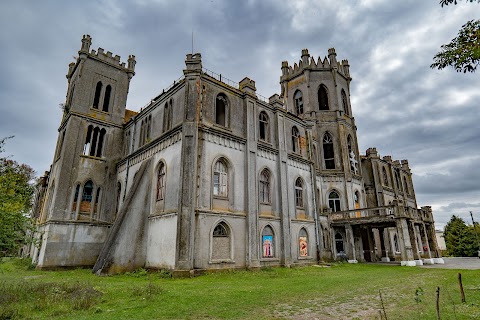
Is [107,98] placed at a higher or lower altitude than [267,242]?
higher

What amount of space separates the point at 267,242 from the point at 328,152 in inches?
656

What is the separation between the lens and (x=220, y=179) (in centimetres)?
1950

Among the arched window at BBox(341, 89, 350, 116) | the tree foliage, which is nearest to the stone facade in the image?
the arched window at BBox(341, 89, 350, 116)

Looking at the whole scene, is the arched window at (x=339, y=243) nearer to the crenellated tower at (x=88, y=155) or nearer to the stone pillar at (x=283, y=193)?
the stone pillar at (x=283, y=193)

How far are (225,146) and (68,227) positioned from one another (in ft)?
47.3

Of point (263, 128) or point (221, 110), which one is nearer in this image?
point (221, 110)

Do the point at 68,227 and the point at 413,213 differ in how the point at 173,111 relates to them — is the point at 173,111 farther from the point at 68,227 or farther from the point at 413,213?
the point at 413,213

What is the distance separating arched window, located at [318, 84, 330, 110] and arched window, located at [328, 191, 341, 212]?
1092 cm

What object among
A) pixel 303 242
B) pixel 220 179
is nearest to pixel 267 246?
A: pixel 303 242

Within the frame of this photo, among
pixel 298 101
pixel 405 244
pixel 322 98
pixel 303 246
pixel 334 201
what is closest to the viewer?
pixel 405 244

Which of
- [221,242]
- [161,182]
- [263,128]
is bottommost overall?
[221,242]

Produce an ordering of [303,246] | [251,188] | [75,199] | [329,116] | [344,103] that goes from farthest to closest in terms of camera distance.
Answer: [344,103] < [329,116] < [75,199] < [303,246] < [251,188]

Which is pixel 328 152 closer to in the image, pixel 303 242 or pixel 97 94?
pixel 303 242

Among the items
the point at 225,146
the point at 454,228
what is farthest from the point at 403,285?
the point at 454,228
